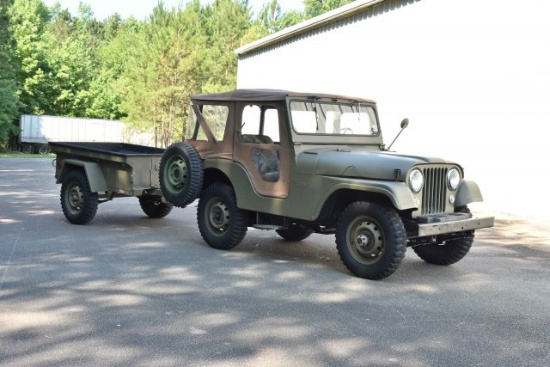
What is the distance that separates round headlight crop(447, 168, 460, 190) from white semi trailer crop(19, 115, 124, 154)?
41.7 m

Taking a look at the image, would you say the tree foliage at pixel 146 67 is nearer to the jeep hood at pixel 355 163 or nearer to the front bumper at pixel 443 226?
the jeep hood at pixel 355 163

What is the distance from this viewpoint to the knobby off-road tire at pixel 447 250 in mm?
7707

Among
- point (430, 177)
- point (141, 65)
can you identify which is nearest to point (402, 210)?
point (430, 177)

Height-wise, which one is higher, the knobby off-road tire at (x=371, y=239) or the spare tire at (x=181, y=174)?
the spare tire at (x=181, y=174)

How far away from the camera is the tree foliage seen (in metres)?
39.5

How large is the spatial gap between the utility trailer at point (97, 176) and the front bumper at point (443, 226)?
4.52 meters

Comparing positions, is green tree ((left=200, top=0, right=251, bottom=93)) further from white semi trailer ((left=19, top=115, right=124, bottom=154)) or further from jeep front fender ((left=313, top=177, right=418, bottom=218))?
jeep front fender ((left=313, top=177, right=418, bottom=218))

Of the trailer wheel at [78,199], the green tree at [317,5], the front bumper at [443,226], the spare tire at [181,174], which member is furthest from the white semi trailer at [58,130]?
the front bumper at [443,226]

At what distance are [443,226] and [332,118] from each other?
210 cm

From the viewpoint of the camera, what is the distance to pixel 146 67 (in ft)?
134

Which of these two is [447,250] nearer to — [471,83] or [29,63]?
[471,83]

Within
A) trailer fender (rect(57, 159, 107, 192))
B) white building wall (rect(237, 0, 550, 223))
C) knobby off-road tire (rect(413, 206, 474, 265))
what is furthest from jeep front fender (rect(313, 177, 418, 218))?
white building wall (rect(237, 0, 550, 223))

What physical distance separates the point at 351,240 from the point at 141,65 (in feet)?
119

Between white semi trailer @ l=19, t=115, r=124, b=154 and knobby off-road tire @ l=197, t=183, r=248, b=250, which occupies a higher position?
white semi trailer @ l=19, t=115, r=124, b=154
